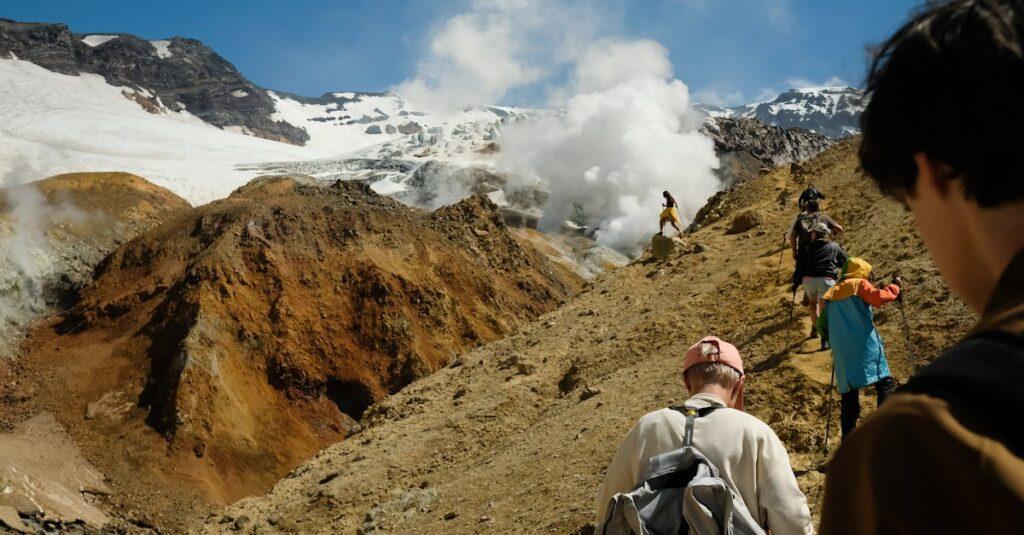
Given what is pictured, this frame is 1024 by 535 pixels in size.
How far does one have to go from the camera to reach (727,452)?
3.10 metres

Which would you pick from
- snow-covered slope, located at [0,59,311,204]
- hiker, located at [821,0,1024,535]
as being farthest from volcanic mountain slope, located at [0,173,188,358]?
hiker, located at [821,0,1024,535]

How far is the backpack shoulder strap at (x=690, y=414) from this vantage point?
10.4ft

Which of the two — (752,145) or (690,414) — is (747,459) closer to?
(690,414)

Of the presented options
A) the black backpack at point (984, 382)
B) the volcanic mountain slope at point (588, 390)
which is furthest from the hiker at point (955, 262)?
the volcanic mountain slope at point (588, 390)

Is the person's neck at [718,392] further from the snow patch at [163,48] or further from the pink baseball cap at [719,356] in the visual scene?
the snow patch at [163,48]

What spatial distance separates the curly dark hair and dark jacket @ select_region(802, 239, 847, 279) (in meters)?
8.73

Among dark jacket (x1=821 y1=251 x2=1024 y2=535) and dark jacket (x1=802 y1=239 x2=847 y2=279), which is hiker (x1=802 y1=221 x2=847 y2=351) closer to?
dark jacket (x1=802 y1=239 x2=847 y2=279)

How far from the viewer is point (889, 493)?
40.6 inches

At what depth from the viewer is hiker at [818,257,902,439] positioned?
6715 millimetres

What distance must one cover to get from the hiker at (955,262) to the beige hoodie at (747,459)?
188 cm

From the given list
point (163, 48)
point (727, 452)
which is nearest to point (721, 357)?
point (727, 452)

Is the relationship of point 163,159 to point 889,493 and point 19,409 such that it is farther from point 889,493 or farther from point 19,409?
point 889,493

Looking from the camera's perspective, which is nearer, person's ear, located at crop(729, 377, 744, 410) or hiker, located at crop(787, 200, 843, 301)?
person's ear, located at crop(729, 377, 744, 410)

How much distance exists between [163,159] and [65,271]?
5868 cm
